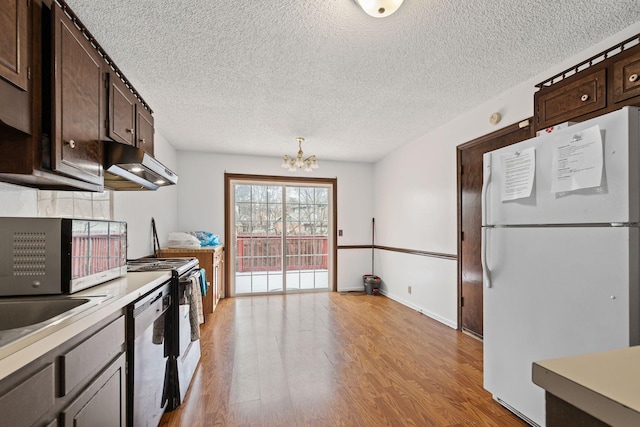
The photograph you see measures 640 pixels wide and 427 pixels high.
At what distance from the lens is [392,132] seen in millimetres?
4020

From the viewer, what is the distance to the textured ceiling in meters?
1.74

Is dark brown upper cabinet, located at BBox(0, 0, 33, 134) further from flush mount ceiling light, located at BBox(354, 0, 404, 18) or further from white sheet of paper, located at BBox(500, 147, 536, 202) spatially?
white sheet of paper, located at BBox(500, 147, 536, 202)

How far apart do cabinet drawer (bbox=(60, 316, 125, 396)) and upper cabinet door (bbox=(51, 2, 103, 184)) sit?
74cm

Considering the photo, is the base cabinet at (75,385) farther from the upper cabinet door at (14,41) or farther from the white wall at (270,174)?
the white wall at (270,174)

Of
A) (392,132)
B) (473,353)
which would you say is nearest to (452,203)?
(392,132)

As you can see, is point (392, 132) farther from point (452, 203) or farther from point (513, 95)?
point (513, 95)

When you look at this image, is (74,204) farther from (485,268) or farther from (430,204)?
(430,204)

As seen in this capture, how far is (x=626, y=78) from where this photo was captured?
1644 mm

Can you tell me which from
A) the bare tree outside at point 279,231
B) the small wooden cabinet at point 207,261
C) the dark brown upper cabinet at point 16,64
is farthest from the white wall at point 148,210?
the dark brown upper cabinet at point 16,64

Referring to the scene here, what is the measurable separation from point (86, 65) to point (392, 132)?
3277 mm

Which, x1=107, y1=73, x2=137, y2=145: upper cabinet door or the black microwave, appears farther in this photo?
x1=107, y1=73, x2=137, y2=145: upper cabinet door

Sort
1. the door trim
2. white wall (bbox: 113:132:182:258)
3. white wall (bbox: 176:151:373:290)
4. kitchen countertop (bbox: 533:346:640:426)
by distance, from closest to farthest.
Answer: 1. kitchen countertop (bbox: 533:346:640:426)
2. white wall (bbox: 113:132:182:258)
3. white wall (bbox: 176:151:373:290)
4. the door trim

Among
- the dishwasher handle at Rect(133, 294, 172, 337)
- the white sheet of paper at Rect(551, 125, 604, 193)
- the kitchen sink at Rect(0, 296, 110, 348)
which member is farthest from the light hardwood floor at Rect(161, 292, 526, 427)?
the white sheet of paper at Rect(551, 125, 604, 193)

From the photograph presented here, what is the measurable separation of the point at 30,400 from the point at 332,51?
7.47 feet
